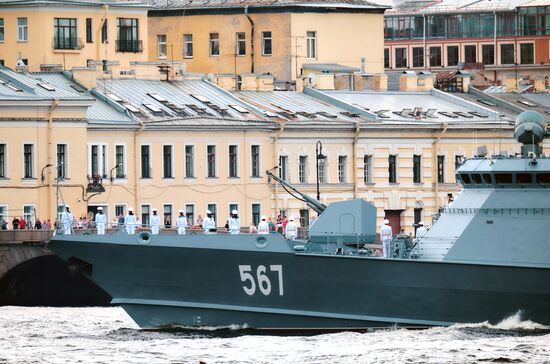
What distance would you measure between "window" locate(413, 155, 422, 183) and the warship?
33777mm

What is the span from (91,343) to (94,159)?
2514 centimetres

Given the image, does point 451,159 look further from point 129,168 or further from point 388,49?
point 388,49

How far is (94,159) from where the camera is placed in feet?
311

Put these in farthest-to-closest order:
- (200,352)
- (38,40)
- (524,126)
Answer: (38,40) < (524,126) < (200,352)

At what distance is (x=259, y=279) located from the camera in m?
71.2

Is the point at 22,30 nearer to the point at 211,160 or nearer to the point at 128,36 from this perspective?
the point at 128,36

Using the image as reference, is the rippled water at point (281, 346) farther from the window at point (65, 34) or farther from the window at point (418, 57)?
the window at point (418, 57)

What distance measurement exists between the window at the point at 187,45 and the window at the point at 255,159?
658 inches

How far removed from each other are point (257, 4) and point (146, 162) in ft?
64.5

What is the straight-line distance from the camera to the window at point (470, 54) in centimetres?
15325

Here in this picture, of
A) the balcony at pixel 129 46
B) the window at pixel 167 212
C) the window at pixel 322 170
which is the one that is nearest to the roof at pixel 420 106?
the window at pixel 322 170

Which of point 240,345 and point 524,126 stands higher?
point 524,126

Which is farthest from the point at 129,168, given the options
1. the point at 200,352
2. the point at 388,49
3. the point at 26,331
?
the point at 388,49

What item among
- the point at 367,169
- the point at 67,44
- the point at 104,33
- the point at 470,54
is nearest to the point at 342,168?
the point at 367,169
